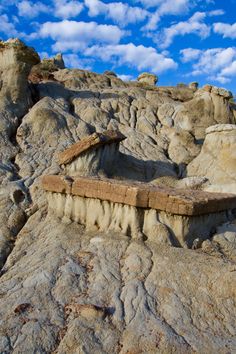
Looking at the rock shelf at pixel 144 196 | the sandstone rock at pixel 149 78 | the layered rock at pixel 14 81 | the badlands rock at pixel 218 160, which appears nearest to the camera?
the rock shelf at pixel 144 196

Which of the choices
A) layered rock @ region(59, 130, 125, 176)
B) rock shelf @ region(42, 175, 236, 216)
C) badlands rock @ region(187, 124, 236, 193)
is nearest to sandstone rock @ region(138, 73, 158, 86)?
badlands rock @ region(187, 124, 236, 193)

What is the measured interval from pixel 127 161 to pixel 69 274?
7.93 m

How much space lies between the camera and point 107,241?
867cm

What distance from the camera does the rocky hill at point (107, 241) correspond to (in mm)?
6191

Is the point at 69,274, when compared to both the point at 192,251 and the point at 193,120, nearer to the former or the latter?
the point at 192,251

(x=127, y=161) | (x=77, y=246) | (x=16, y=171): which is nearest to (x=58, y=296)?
(x=77, y=246)

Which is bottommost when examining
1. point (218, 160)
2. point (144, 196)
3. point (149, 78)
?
point (144, 196)

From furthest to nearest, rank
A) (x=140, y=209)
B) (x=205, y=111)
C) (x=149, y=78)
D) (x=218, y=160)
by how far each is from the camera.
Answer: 1. (x=149, y=78)
2. (x=205, y=111)
3. (x=218, y=160)
4. (x=140, y=209)

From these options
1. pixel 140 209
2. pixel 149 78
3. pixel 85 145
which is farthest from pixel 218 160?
pixel 149 78

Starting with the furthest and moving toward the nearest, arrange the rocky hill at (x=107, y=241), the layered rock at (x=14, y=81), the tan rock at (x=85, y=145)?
the layered rock at (x=14, y=81)
the tan rock at (x=85, y=145)
the rocky hill at (x=107, y=241)

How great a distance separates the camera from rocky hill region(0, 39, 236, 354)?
619 centimetres

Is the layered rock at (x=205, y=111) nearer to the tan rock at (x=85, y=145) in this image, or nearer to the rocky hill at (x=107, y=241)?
the rocky hill at (x=107, y=241)

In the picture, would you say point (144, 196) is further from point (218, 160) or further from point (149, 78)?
point (149, 78)

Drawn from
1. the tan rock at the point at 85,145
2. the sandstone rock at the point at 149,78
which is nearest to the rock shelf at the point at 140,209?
the tan rock at the point at 85,145
